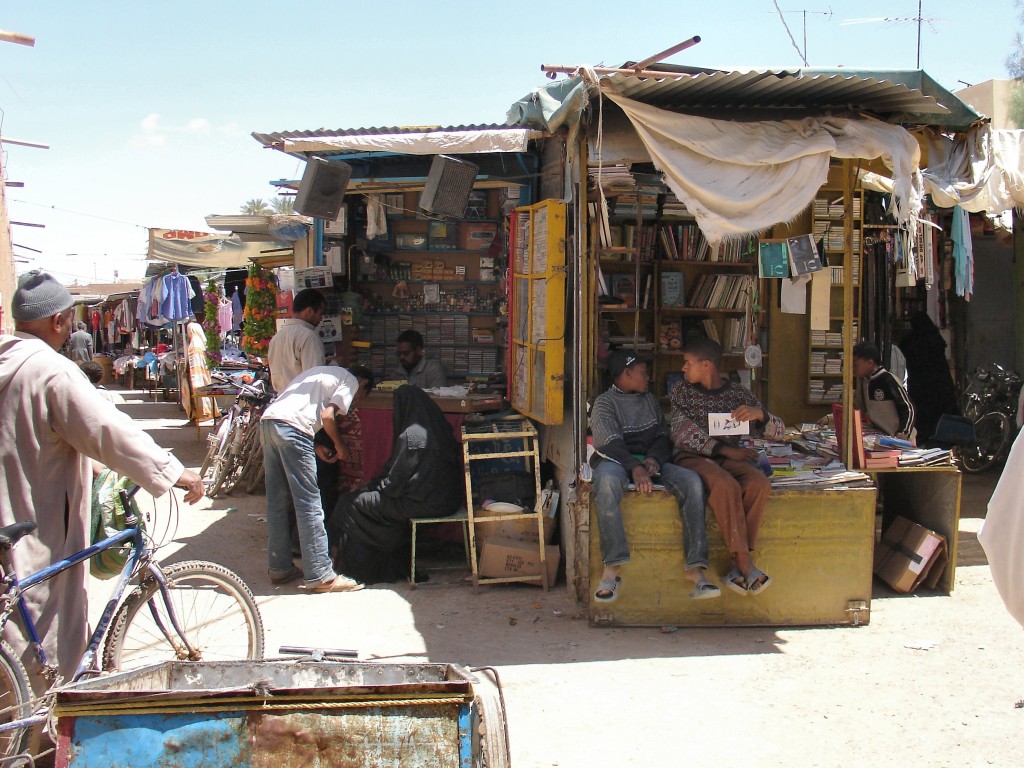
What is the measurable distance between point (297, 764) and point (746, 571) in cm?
327

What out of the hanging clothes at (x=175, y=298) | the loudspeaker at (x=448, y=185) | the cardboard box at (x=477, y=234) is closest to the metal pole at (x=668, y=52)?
the loudspeaker at (x=448, y=185)

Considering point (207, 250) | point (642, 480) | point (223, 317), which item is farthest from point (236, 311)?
point (642, 480)

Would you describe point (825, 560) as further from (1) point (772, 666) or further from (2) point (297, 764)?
(2) point (297, 764)

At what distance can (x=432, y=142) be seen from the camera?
568cm

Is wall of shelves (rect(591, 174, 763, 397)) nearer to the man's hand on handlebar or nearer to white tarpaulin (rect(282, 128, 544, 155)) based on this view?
white tarpaulin (rect(282, 128, 544, 155))

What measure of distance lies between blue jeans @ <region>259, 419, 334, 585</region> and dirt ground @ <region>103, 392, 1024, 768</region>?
200 mm

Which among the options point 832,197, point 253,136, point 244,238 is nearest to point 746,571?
point 253,136

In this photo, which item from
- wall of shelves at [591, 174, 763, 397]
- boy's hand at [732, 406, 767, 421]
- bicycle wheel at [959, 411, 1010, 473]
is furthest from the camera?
bicycle wheel at [959, 411, 1010, 473]

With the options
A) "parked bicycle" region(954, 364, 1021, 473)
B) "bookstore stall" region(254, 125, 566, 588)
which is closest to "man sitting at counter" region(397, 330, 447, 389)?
"bookstore stall" region(254, 125, 566, 588)

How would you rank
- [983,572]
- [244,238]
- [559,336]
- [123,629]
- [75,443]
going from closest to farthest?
[75,443], [123,629], [559,336], [983,572], [244,238]

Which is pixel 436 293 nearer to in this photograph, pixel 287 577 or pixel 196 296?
pixel 287 577

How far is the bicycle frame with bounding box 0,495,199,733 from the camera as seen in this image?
3113 millimetres

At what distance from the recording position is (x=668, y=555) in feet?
16.9

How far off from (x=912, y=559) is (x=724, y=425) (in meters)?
1.75
